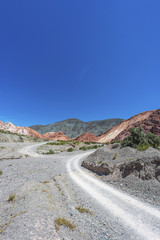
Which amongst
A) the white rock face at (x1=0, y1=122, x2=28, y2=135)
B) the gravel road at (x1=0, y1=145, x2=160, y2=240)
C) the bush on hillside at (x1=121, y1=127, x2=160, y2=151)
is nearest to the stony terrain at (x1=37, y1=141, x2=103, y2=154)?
the bush on hillside at (x1=121, y1=127, x2=160, y2=151)

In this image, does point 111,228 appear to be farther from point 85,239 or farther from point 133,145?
point 133,145

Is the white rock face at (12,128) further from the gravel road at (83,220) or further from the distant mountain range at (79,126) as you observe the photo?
the gravel road at (83,220)

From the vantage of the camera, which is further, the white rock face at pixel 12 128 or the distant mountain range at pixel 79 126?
the distant mountain range at pixel 79 126

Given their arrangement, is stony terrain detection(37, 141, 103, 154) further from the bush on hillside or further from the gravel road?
the gravel road

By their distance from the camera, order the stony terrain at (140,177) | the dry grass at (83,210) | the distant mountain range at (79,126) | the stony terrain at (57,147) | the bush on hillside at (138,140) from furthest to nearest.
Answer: the distant mountain range at (79,126), the stony terrain at (57,147), the bush on hillside at (138,140), the stony terrain at (140,177), the dry grass at (83,210)

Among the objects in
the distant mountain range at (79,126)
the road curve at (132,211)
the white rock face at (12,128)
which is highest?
the distant mountain range at (79,126)

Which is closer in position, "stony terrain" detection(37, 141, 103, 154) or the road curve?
the road curve

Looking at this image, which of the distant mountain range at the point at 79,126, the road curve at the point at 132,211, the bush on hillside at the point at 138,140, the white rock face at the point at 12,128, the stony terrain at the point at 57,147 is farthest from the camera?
the distant mountain range at the point at 79,126

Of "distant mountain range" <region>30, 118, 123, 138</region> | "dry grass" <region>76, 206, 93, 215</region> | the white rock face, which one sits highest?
"distant mountain range" <region>30, 118, 123, 138</region>

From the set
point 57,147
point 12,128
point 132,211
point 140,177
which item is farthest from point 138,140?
point 12,128

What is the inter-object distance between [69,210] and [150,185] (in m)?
6.13

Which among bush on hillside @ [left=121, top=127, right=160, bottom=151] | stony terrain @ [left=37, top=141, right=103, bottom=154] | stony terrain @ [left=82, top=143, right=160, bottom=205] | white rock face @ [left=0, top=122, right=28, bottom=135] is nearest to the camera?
stony terrain @ [left=82, top=143, right=160, bottom=205]

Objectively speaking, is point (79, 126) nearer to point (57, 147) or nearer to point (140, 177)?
point (57, 147)

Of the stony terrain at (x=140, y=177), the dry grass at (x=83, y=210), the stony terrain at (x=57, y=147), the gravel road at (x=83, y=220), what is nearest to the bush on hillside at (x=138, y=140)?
the stony terrain at (x=140, y=177)
